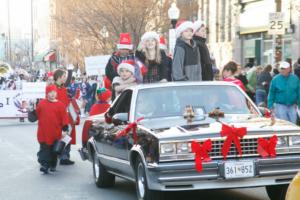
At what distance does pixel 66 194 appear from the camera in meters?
10.6

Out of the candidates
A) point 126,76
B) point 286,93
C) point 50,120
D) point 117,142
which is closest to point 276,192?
point 117,142

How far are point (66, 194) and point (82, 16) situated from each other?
1224 inches

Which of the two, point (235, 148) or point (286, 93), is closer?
point (235, 148)

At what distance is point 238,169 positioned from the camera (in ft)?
26.9

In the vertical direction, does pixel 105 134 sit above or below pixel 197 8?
below

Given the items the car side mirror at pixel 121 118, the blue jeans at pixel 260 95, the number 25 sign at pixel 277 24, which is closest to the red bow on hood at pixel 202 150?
the car side mirror at pixel 121 118

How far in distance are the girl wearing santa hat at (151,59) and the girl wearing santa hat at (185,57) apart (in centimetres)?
26

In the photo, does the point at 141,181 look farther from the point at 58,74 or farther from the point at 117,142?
the point at 58,74

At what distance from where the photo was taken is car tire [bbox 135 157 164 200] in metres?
8.49

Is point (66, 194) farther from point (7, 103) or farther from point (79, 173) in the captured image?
point (7, 103)

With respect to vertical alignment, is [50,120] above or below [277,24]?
below

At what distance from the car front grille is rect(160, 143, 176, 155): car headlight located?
0.39 m

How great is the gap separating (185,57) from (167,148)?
15.1 feet

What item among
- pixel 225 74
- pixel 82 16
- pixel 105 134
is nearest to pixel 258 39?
pixel 82 16
